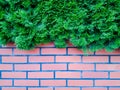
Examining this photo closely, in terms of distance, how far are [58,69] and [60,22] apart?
45 cm

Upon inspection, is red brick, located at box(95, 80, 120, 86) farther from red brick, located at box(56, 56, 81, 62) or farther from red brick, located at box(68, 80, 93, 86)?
red brick, located at box(56, 56, 81, 62)

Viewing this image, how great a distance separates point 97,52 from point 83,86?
1.13 feet

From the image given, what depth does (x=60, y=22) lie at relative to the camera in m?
1.91

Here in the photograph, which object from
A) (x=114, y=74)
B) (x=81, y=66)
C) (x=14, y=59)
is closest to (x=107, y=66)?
(x=114, y=74)

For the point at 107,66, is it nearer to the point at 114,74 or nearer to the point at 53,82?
the point at 114,74

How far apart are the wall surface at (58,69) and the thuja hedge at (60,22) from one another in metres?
0.12

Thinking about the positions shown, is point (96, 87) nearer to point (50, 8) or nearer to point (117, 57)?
point (117, 57)

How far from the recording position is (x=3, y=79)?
2109mm

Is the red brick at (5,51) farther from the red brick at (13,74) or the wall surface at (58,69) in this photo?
the red brick at (13,74)

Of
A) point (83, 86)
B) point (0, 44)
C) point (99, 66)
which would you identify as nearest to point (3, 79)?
point (0, 44)

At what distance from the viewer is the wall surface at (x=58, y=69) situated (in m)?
2.07

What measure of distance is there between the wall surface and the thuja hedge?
115 millimetres

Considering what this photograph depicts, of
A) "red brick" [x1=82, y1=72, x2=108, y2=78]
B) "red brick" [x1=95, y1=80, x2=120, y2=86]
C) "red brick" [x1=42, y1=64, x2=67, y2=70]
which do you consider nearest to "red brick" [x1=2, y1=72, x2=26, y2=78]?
"red brick" [x1=42, y1=64, x2=67, y2=70]

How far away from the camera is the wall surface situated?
207 cm
